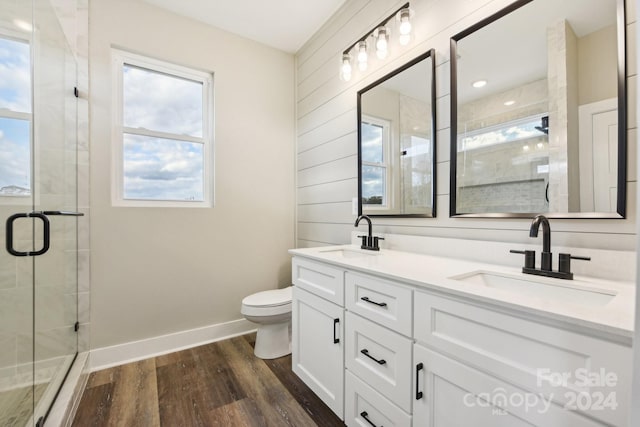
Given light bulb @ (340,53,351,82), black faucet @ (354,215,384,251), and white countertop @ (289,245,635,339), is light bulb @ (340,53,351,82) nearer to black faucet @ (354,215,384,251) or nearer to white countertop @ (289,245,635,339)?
black faucet @ (354,215,384,251)

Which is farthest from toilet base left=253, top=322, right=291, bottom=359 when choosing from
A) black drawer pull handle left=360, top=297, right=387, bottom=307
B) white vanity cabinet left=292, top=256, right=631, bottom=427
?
black drawer pull handle left=360, top=297, right=387, bottom=307

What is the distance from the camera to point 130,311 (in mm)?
2080

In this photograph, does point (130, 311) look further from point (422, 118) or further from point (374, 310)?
point (422, 118)

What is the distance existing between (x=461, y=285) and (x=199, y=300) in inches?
82.8

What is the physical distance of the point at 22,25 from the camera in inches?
51.8

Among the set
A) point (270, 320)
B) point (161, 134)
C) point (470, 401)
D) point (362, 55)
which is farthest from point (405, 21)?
point (270, 320)

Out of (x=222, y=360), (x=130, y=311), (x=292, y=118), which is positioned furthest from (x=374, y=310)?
(x=292, y=118)

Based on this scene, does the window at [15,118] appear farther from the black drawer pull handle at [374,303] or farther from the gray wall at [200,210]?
the black drawer pull handle at [374,303]

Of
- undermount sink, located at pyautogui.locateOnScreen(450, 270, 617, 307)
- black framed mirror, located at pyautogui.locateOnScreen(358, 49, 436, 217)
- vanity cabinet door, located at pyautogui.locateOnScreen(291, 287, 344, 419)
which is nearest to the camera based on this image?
undermount sink, located at pyautogui.locateOnScreen(450, 270, 617, 307)

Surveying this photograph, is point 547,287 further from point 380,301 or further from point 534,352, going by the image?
point 380,301

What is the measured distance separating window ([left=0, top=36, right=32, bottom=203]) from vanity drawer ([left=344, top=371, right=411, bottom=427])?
67.5 inches

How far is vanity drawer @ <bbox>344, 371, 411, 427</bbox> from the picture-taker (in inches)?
41.6

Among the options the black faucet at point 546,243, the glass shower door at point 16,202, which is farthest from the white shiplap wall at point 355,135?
the glass shower door at point 16,202

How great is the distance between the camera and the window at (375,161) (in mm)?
1887
